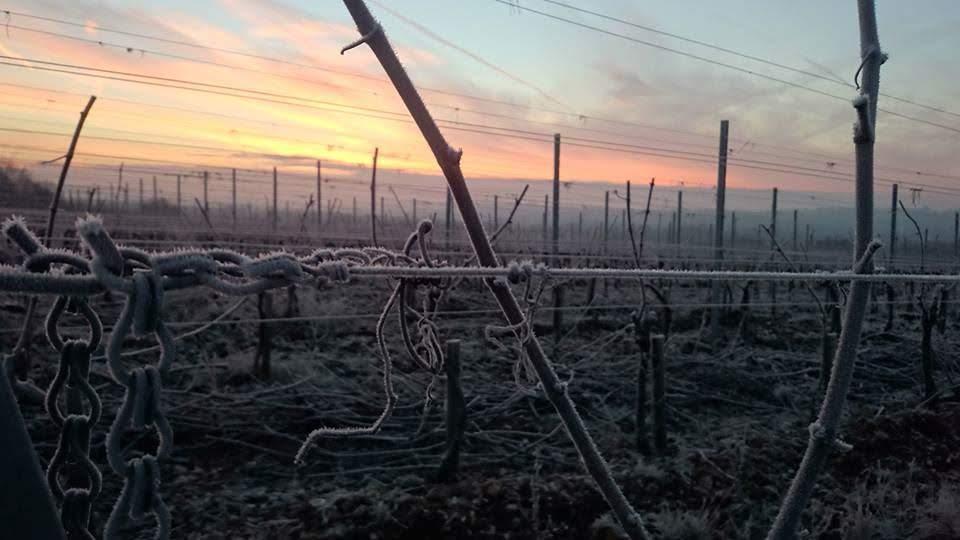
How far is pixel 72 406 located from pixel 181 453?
676mm

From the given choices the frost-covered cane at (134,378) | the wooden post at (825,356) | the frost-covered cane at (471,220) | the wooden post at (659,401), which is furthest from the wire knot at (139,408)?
the wooden post at (825,356)

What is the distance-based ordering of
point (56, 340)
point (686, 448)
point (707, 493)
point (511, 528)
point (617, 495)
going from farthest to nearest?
point (686, 448)
point (707, 493)
point (511, 528)
point (617, 495)
point (56, 340)

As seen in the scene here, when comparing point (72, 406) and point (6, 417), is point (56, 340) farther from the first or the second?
point (72, 406)

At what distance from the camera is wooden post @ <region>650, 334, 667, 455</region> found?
13.7 feet

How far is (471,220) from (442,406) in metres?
3.62

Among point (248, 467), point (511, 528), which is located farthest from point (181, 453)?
point (511, 528)

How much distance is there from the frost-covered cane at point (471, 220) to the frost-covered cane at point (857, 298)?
51 centimetres

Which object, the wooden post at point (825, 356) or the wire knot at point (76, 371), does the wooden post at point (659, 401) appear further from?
the wire knot at point (76, 371)

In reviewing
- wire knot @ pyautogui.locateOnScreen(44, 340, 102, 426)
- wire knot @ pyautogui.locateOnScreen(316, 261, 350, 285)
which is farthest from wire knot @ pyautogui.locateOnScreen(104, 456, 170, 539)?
wire knot @ pyautogui.locateOnScreen(316, 261, 350, 285)

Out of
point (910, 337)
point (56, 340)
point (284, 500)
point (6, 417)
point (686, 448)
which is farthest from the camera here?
point (910, 337)

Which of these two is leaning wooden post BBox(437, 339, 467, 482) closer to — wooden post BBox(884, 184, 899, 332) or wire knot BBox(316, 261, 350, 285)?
wire knot BBox(316, 261, 350, 285)

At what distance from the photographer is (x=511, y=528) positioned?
304cm

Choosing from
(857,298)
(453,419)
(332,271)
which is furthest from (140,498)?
(453,419)

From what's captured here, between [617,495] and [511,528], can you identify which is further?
[511,528]
